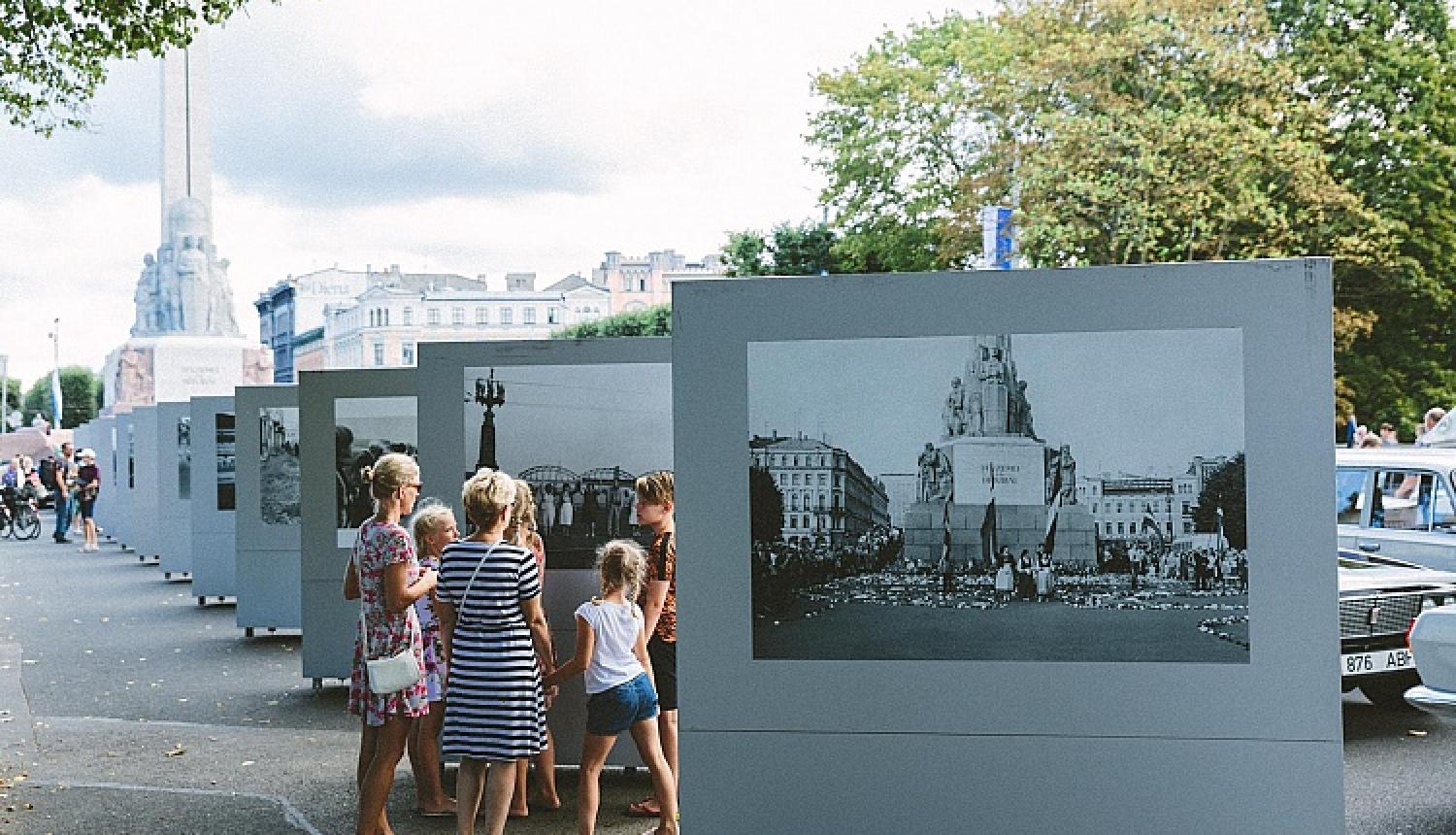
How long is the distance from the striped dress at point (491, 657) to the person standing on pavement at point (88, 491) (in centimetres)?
2649

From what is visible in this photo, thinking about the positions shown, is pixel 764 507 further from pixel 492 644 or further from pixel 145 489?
pixel 145 489

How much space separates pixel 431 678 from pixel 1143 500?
3.83 meters

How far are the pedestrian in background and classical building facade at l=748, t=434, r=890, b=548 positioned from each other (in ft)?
7.57

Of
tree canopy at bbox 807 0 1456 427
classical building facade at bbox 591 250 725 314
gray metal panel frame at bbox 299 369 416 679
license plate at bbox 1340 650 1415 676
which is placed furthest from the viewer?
classical building facade at bbox 591 250 725 314

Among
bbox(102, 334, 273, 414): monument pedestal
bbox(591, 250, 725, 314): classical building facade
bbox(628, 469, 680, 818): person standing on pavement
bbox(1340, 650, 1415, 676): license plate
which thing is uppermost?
bbox(591, 250, 725, 314): classical building facade

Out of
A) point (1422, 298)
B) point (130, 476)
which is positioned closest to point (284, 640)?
point (130, 476)

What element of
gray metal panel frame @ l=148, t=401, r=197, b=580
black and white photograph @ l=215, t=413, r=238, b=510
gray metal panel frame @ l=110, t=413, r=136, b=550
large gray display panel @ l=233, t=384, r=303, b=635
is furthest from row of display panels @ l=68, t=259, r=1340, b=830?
gray metal panel frame @ l=110, t=413, r=136, b=550

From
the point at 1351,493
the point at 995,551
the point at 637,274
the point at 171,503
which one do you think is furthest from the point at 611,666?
the point at 637,274

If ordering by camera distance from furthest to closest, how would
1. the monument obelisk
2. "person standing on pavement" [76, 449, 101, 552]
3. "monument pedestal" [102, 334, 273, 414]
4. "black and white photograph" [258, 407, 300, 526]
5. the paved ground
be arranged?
"monument pedestal" [102, 334, 273, 414], the monument obelisk, "person standing on pavement" [76, 449, 101, 552], "black and white photograph" [258, 407, 300, 526], the paved ground

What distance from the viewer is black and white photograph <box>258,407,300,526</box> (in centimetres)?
1467

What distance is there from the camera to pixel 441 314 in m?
123

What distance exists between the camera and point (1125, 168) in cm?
3412

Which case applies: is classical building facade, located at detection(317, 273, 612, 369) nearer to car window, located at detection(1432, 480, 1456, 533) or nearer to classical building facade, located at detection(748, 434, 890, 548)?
car window, located at detection(1432, 480, 1456, 533)

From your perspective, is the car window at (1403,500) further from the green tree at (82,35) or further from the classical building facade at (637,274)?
the classical building facade at (637,274)
